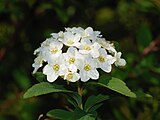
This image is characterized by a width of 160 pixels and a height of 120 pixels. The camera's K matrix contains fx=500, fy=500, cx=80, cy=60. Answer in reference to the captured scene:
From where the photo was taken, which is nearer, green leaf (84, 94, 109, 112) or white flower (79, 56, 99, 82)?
white flower (79, 56, 99, 82)

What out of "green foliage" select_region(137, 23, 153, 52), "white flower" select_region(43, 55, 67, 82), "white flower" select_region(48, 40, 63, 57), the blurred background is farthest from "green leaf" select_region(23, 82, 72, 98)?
"green foliage" select_region(137, 23, 153, 52)

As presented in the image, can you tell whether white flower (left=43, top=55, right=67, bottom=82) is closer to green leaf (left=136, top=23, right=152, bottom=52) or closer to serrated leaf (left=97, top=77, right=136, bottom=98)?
serrated leaf (left=97, top=77, right=136, bottom=98)

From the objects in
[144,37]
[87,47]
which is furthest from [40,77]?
[144,37]

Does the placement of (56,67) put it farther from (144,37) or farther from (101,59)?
(144,37)

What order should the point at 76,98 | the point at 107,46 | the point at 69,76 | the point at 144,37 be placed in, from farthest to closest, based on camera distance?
1. the point at 144,37
2. the point at 107,46
3. the point at 76,98
4. the point at 69,76

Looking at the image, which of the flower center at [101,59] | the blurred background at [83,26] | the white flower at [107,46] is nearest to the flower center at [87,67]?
the flower center at [101,59]

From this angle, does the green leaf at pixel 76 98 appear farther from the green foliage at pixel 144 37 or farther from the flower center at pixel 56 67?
the green foliage at pixel 144 37

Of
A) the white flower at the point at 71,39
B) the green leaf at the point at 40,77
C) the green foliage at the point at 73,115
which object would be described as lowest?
the green foliage at the point at 73,115
